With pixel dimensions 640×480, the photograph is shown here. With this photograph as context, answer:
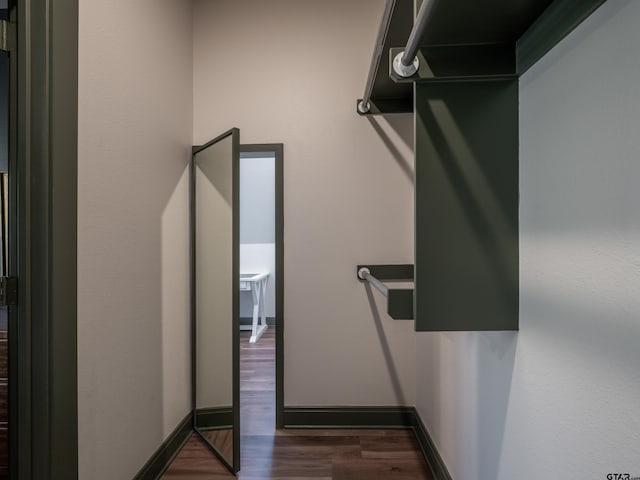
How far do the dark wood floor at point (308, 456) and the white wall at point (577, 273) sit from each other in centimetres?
66

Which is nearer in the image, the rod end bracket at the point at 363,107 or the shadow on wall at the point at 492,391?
the shadow on wall at the point at 492,391

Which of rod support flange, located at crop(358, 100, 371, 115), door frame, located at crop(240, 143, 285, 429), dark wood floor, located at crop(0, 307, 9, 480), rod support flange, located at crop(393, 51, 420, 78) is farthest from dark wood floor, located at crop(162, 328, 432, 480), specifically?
rod support flange, located at crop(358, 100, 371, 115)

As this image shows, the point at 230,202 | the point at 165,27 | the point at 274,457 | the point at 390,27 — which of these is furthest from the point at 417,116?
the point at 274,457

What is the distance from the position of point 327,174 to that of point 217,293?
74 cm

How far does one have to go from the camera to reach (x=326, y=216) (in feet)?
5.86

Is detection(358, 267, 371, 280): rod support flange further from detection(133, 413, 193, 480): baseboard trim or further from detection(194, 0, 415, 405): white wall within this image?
detection(133, 413, 193, 480): baseboard trim

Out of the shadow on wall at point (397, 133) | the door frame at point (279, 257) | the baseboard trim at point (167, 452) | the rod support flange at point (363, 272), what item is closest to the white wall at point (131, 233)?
the baseboard trim at point (167, 452)

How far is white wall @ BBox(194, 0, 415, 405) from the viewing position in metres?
1.77

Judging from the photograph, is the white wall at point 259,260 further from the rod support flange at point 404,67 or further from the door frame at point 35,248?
the rod support flange at point 404,67

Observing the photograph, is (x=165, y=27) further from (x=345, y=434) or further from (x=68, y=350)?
(x=345, y=434)

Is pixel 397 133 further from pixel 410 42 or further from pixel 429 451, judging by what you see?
pixel 429 451

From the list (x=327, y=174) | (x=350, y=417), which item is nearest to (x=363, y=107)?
(x=327, y=174)

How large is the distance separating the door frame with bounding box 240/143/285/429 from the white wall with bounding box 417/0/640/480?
105 centimetres

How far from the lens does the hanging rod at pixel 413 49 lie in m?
0.60
